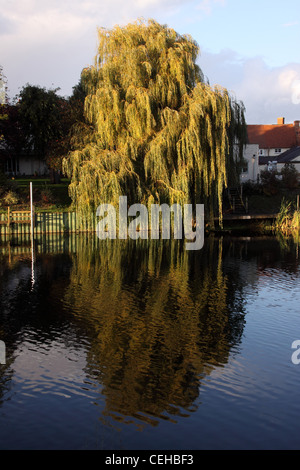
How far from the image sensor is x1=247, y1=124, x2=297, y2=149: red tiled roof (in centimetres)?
7400

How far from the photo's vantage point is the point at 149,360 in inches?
397

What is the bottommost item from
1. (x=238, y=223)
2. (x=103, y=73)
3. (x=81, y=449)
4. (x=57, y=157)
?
(x=81, y=449)

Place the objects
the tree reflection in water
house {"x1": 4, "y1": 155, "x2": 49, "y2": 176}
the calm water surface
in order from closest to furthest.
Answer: the calm water surface
the tree reflection in water
house {"x1": 4, "y1": 155, "x2": 49, "y2": 176}

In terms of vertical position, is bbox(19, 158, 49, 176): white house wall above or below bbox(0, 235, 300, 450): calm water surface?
above

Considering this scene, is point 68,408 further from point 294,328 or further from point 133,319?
point 294,328

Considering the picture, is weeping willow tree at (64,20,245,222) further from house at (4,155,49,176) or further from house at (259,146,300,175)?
house at (259,146,300,175)

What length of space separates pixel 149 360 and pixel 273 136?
70277mm

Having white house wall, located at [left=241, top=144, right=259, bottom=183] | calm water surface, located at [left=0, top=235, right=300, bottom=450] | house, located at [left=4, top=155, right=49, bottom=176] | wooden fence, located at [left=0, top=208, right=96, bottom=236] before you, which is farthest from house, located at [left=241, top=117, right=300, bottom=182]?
calm water surface, located at [left=0, top=235, right=300, bottom=450]

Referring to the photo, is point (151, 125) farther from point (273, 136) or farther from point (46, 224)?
point (273, 136)

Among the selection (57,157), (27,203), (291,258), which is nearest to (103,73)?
(57,157)

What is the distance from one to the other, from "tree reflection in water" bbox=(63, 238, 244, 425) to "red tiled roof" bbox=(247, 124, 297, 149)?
55707 millimetres

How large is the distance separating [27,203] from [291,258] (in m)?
20.5

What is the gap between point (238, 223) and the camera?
40031mm

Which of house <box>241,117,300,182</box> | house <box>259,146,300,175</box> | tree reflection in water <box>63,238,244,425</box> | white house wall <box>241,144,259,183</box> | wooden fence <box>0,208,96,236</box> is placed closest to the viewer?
tree reflection in water <box>63,238,244,425</box>
